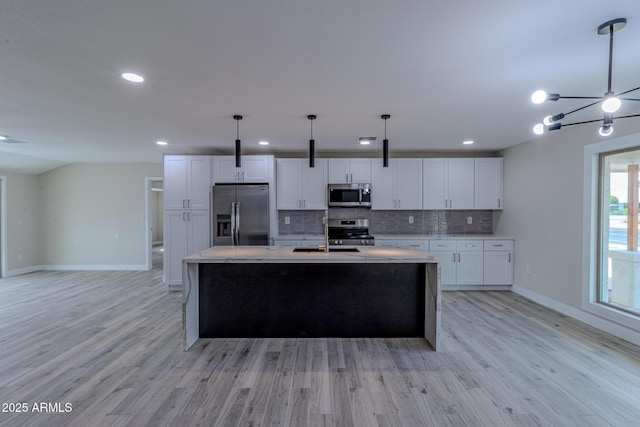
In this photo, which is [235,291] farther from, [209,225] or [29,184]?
[29,184]

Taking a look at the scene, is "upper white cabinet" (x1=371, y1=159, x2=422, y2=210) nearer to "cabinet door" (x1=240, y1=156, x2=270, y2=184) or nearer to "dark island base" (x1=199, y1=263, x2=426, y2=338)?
"cabinet door" (x1=240, y1=156, x2=270, y2=184)

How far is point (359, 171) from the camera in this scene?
5.38 metres

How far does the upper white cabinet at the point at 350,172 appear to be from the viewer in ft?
17.6

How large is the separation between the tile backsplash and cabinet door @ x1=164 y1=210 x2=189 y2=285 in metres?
1.66

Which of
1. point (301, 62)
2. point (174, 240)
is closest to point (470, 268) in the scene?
point (301, 62)

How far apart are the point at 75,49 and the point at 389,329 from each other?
141 inches

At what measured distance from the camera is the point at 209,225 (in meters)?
5.12

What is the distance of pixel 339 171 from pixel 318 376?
3.58 m

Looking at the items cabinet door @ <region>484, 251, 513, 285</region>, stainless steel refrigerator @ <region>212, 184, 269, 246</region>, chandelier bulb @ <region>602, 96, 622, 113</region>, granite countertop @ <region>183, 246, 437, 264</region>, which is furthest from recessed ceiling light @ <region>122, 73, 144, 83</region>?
cabinet door @ <region>484, 251, 513, 285</region>

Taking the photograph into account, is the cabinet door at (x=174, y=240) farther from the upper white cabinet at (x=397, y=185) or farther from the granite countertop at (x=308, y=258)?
the upper white cabinet at (x=397, y=185)

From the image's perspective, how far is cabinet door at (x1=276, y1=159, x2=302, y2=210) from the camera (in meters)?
5.38

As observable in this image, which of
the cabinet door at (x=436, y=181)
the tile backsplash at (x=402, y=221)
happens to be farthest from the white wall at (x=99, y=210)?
the cabinet door at (x=436, y=181)

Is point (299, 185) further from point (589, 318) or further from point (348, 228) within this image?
point (589, 318)

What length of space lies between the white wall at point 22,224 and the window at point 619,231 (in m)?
10.0
